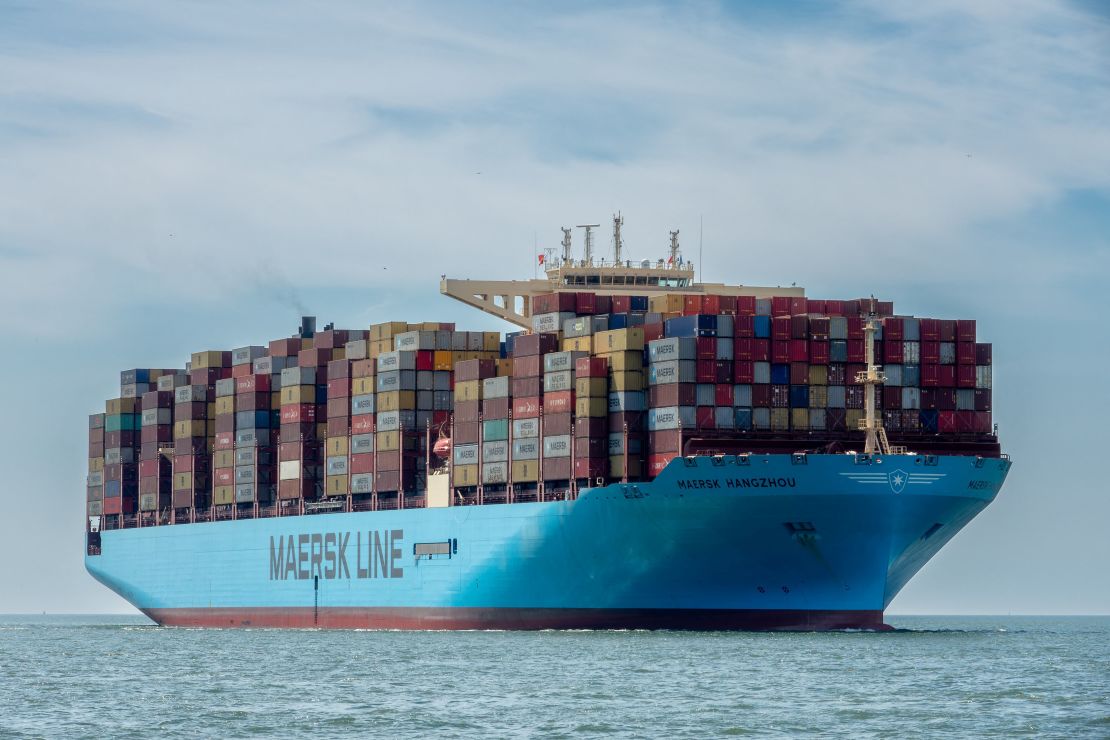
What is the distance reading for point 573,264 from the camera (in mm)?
91625

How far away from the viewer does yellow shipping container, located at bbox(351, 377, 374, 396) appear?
87.8m

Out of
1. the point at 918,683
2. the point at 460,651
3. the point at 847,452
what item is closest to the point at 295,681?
the point at 460,651

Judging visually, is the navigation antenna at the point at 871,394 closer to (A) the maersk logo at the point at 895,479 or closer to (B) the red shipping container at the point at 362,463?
(A) the maersk logo at the point at 895,479

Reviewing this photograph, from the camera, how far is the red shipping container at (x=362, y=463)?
8738cm

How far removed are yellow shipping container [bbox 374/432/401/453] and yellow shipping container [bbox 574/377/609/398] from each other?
42.8 ft

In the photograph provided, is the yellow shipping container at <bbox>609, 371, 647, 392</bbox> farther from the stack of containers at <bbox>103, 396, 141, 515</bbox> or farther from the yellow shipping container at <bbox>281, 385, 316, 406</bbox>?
the stack of containers at <bbox>103, 396, 141, 515</bbox>

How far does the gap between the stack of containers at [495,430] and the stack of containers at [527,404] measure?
0.36 m

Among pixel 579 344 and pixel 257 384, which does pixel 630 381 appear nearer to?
pixel 579 344

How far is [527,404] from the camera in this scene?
77.8m

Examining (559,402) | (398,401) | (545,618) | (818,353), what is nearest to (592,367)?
(559,402)

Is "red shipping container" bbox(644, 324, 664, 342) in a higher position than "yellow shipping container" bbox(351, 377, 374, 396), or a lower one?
higher

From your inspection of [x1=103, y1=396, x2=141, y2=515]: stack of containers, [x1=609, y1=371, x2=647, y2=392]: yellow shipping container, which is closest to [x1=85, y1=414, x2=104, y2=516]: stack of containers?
[x1=103, y1=396, x2=141, y2=515]: stack of containers

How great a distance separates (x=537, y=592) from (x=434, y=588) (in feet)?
22.6

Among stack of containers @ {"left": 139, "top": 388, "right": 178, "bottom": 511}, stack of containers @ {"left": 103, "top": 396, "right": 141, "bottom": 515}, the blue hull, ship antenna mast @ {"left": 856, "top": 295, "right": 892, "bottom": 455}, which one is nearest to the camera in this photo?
the blue hull
